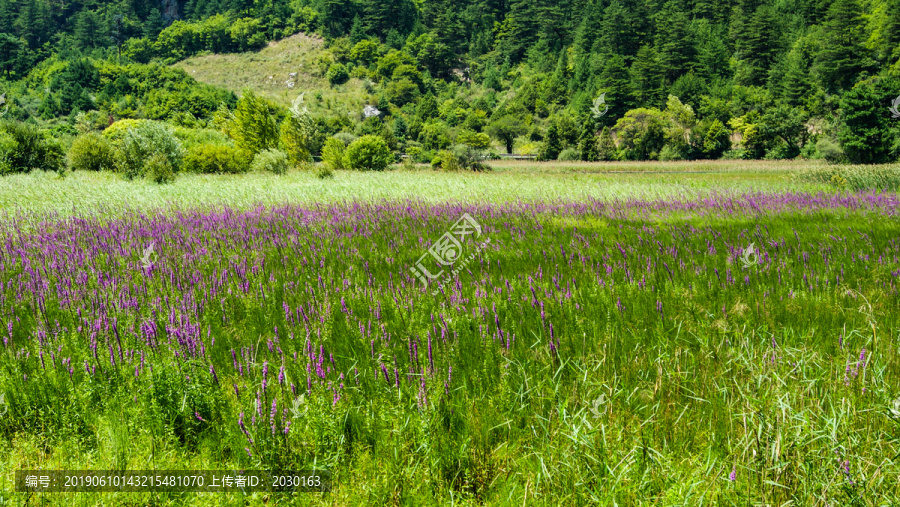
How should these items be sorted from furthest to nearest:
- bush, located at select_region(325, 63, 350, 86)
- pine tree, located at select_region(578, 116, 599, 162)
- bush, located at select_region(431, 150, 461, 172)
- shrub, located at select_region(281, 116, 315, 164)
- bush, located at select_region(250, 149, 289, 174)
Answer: bush, located at select_region(325, 63, 350, 86) < pine tree, located at select_region(578, 116, 599, 162) < bush, located at select_region(431, 150, 461, 172) < shrub, located at select_region(281, 116, 315, 164) < bush, located at select_region(250, 149, 289, 174)

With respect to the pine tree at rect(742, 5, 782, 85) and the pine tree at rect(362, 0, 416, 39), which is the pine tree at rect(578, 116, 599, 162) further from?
the pine tree at rect(362, 0, 416, 39)

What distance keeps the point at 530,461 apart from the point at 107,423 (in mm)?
1904

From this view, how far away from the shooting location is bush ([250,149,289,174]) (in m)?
24.1

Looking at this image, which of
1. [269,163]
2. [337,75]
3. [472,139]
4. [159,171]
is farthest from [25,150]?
[337,75]

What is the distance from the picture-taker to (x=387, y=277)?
450 centimetres

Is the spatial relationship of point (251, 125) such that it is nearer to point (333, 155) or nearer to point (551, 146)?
point (333, 155)

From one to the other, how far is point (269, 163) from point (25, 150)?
1270 cm

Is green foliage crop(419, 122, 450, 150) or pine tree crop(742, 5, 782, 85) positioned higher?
pine tree crop(742, 5, 782, 85)

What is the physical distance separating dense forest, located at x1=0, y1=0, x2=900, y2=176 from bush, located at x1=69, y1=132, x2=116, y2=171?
2.33m

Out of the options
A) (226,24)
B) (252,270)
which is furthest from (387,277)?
(226,24)

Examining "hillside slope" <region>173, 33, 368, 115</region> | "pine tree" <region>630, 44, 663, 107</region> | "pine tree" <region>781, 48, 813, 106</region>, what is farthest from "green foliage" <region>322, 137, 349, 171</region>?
"hillside slope" <region>173, 33, 368, 115</region>

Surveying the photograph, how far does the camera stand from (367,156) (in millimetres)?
30609

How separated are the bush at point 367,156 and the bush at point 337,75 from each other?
97.3m

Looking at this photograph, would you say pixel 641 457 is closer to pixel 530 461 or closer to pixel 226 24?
pixel 530 461
